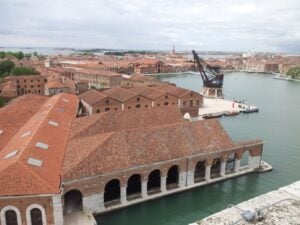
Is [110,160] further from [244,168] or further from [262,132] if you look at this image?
[262,132]

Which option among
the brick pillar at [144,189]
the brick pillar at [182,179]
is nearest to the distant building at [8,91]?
the brick pillar at [144,189]

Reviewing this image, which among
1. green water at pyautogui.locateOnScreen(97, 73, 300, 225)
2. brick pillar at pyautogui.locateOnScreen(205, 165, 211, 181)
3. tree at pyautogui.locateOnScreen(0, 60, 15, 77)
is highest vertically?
tree at pyautogui.locateOnScreen(0, 60, 15, 77)

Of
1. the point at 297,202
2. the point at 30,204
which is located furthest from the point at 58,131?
the point at 297,202

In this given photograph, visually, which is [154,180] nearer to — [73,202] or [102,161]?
[102,161]

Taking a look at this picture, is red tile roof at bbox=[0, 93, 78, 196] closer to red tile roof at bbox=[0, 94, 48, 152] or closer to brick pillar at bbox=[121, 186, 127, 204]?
red tile roof at bbox=[0, 94, 48, 152]

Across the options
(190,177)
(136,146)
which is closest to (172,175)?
(190,177)

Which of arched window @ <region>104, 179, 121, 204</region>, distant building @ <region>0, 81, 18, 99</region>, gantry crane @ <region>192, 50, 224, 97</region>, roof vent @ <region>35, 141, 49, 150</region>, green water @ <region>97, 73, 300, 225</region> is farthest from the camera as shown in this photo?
gantry crane @ <region>192, 50, 224, 97</region>

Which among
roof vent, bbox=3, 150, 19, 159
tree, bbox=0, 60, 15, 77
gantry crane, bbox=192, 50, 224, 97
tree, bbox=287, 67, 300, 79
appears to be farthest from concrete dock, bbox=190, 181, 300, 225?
tree, bbox=287, 67, 300, 79
